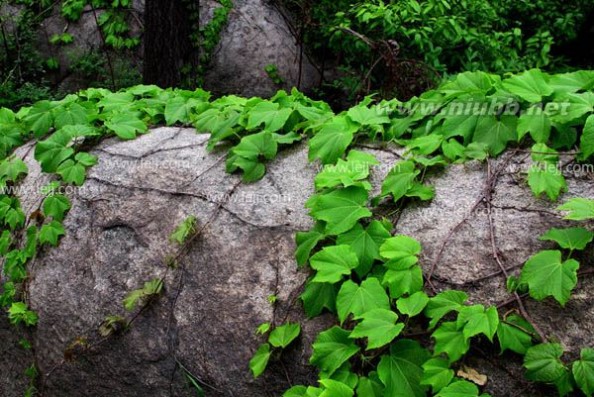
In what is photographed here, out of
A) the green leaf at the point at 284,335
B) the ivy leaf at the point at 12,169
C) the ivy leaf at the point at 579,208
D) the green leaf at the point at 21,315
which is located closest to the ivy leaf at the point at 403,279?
the green leaf at the point at 284,335

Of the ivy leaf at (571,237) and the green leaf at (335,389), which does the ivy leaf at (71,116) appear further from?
the ivy leaf at (571,237)

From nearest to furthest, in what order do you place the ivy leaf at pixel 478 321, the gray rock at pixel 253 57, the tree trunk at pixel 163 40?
the ivy leaf at pixel 478 321 < the tree trunk at pixel 163 40 < the gray rock at pixel 253 57

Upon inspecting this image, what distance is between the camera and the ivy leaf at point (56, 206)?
2.64 metres

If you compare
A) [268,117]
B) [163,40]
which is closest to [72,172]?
[268,117]

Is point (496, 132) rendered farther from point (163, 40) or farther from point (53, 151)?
point (163, 40)

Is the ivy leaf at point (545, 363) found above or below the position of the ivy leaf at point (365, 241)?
below

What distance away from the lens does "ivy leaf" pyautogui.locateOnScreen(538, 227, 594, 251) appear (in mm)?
1767

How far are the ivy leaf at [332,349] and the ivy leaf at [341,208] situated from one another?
0.35 m

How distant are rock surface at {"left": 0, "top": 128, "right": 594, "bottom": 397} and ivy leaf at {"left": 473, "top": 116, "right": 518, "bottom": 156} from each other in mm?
55

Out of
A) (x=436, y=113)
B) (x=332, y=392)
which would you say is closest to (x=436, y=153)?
(x=436, y=113)

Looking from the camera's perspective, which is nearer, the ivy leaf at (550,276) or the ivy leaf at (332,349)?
the ivy leaf at (550,276)

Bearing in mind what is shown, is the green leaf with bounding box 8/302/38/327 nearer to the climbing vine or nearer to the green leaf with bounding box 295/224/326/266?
the climbing vine

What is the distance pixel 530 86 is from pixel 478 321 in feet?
2.99

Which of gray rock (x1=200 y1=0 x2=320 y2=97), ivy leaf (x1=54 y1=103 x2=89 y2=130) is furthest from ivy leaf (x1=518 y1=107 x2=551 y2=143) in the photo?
gray rock (x1=200 y1=0 x2=320 y2=97)
